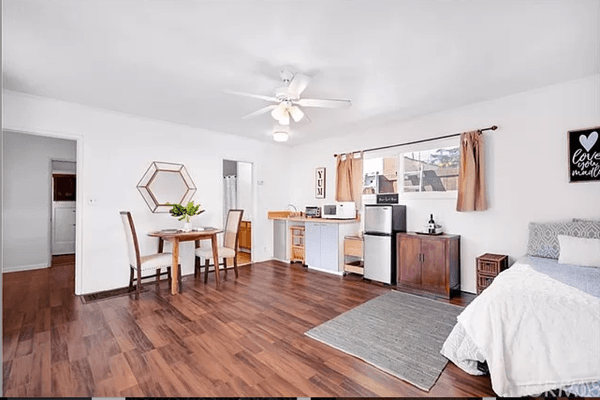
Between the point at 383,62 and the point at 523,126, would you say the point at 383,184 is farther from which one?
the point at 383,62

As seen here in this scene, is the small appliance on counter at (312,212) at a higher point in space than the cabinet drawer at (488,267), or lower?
higher

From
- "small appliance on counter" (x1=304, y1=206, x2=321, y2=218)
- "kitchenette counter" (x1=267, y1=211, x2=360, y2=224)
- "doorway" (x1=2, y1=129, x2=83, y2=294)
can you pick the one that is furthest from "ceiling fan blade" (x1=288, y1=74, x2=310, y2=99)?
"doorway" (x1=2, y1=129, x2=83, y2=294)

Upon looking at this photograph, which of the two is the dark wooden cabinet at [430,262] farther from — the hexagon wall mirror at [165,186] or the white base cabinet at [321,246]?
the hexagon wall mirror at [165,186]

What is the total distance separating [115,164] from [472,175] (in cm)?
486

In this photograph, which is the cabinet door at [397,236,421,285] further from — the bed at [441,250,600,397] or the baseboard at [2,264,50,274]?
the baseboard at [2,264,50,274]

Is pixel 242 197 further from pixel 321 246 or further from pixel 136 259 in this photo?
pixel 136 259

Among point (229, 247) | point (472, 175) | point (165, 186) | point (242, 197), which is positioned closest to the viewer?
point (472, 175)

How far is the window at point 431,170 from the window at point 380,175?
6.8 inches

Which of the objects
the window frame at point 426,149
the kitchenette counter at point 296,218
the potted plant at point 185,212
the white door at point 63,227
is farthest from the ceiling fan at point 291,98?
the white door at point 63,227

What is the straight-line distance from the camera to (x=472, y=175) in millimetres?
3670

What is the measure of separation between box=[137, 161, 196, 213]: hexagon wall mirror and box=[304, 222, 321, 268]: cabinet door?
2.14 m

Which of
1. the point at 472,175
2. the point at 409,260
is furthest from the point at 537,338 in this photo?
the point at 472,175

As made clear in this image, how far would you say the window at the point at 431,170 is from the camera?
13.1 feet

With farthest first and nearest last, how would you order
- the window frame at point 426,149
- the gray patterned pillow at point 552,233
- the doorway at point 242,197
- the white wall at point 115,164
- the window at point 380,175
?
the doorway at point 242,197
the window at point 380,175
the window frame at point 426,149
the white wall at point 115,164
the gray patterned pillow at point 552,233
